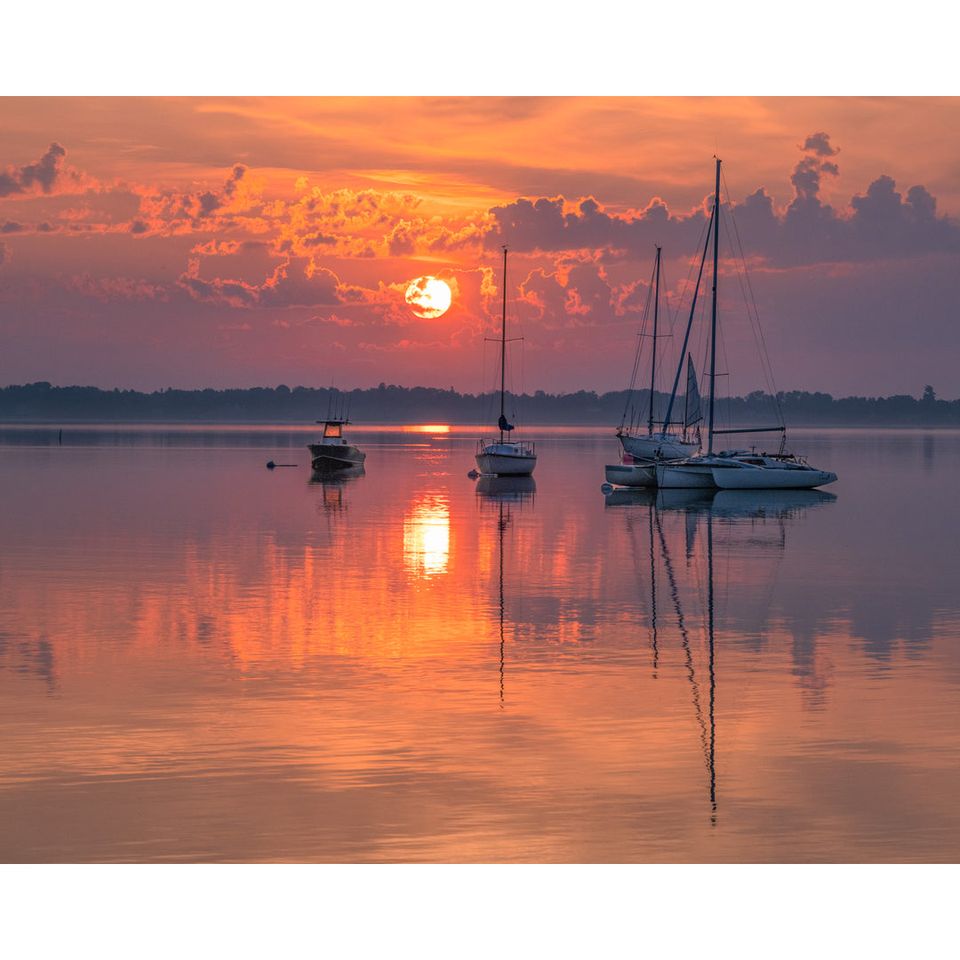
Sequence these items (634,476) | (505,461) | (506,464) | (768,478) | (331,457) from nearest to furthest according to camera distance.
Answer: (768,478), (634,476), (505,461), (506,464), (331,457)

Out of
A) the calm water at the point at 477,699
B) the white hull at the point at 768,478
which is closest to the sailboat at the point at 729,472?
the white hull at the point at 768,478

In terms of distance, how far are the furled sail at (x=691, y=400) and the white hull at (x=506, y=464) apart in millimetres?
11701

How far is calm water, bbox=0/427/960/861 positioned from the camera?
1231 centimetres

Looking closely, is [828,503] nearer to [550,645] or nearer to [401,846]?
[550,645]

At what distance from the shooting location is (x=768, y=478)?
209ft


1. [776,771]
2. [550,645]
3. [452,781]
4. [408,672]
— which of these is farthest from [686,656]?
[452,781]

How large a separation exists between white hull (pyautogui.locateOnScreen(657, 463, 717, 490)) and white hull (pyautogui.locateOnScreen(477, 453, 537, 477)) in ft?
47.9

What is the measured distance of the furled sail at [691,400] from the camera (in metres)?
83.6

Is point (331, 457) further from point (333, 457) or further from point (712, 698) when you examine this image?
point (712, 698)

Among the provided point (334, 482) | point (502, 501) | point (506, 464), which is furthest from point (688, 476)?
point (334, 482)

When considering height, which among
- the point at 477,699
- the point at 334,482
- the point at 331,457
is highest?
the point at 477,699

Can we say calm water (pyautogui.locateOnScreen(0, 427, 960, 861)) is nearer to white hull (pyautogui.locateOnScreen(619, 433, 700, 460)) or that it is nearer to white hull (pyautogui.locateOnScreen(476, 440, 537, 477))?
white hull (pyautogui.locateOnScreen(476, 440, 537, 477))

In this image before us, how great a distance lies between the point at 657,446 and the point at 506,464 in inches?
346

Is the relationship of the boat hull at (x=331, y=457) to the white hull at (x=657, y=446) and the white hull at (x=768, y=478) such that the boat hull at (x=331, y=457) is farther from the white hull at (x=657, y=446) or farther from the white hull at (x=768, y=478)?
the white hull at (x=768, y=478)
